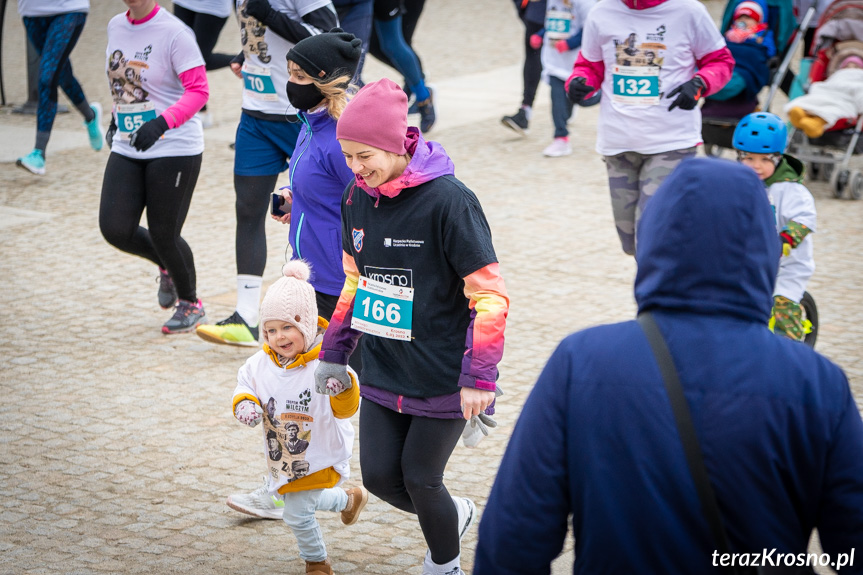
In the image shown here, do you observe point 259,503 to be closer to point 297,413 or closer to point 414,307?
point 297,413

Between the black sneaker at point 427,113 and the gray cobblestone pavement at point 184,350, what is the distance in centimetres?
23

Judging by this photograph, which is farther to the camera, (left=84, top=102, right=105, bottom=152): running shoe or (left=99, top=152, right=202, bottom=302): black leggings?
(left=84, top=102, right=105, bottom=152): running shoe

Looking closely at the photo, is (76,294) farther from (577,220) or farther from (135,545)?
(577,220)

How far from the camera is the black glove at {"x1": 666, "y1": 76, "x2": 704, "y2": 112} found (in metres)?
5.82

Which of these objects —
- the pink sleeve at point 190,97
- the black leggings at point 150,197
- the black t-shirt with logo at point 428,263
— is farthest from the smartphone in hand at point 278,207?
the black leggings at point 150,197

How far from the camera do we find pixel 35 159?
9594 mm

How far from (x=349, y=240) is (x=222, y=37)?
47.0 feet

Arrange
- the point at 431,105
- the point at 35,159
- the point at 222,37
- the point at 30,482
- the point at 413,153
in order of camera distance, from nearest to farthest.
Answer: the point at 413,153 → the point at 30,482 → the point at 35,159 → the point at 431,105 → the point at 222,37

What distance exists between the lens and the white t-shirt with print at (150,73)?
5902mm

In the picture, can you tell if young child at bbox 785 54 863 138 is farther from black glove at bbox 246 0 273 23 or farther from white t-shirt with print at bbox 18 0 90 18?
white t-shirt with print at bbox 18 0 90 18

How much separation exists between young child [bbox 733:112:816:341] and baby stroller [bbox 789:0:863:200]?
4569 mm

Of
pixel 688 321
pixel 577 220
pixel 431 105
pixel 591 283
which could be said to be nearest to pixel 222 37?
pixel 431 105

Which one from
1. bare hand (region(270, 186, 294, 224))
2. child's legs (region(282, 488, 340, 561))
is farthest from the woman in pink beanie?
bare hand (region(270, 186, 294, 224))

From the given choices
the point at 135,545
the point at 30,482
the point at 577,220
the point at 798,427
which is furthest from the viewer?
the point at 577,220
